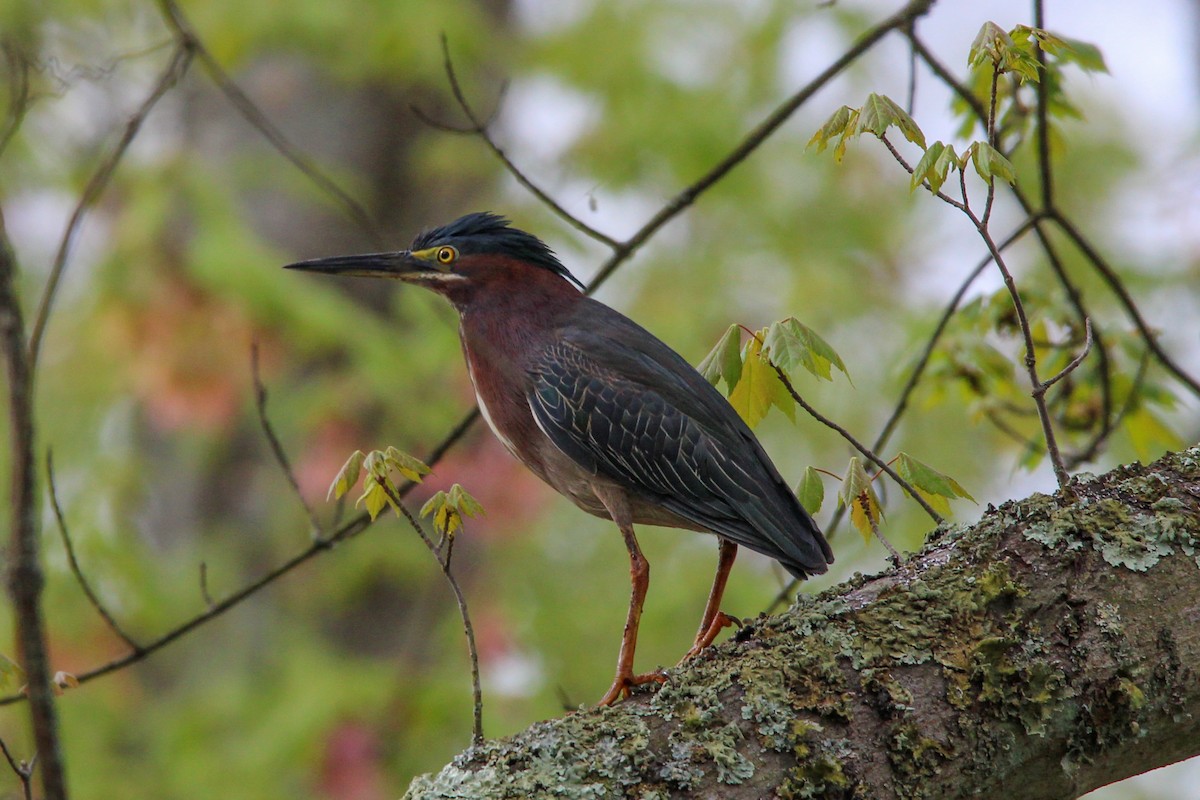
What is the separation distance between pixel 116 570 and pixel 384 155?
12.6ft

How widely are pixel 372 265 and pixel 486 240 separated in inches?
14.6

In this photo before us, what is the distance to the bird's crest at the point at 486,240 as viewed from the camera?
12.2ft

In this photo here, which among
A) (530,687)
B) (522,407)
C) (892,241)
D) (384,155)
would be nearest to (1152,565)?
(522,407)

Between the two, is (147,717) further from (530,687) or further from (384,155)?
(384,155)

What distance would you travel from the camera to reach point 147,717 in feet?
27.8

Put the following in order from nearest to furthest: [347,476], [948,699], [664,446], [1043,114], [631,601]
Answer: [948,699], [347,476], [631,601], [664,446], [1043,114]

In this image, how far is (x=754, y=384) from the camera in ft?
8.70

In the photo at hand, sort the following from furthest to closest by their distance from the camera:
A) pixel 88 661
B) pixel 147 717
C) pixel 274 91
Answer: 1. pixel 274 91
2. pixel 147 717
3. pixel 88 661

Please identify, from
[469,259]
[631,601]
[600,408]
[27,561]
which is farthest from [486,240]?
[27,561]

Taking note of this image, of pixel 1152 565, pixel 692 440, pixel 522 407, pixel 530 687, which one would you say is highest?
pixel 530 687

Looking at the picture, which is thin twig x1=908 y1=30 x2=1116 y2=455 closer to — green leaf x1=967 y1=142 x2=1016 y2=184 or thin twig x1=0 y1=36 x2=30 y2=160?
green leaf x1=967 y1=142 x2=1016 y2=184

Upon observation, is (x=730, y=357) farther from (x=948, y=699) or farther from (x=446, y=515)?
(x=948, y=699)

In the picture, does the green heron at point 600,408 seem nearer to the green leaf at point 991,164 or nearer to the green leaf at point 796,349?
the green leaf at point 796,349

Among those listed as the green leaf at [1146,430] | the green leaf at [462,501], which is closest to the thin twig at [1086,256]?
the green leaf at [1146,430]
